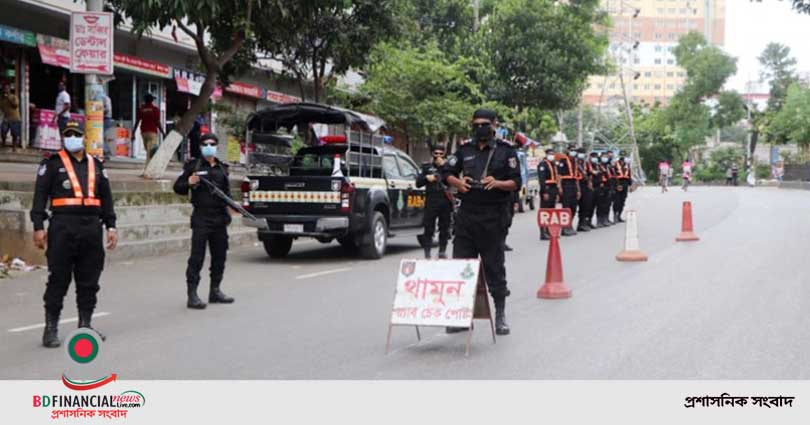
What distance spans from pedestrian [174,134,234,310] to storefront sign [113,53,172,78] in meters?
15.6

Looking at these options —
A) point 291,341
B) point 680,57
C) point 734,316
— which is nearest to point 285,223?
point 291,341

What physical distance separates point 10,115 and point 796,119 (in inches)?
2190

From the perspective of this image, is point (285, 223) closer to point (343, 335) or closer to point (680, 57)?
point (343, 335)

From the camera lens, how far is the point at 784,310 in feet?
31.0

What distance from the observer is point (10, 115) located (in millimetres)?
21516

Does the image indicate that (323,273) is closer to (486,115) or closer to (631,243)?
(631,243)

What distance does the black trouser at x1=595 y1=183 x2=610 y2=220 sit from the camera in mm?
22375

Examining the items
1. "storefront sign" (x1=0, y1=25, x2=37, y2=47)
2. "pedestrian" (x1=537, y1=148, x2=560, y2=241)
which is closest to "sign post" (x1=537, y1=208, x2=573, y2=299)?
"pedestrian" (x1=537, y1=148, x2=560, y2=241)

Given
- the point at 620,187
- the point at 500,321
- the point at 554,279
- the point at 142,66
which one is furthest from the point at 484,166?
the point at 142,66

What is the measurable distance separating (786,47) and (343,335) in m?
89.5

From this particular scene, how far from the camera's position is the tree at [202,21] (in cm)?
1491

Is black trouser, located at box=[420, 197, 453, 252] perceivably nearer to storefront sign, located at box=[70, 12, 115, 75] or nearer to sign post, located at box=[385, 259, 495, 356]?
storefront sign, located at box=[70, 12, 115, 75]

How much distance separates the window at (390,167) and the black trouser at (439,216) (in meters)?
1.33
